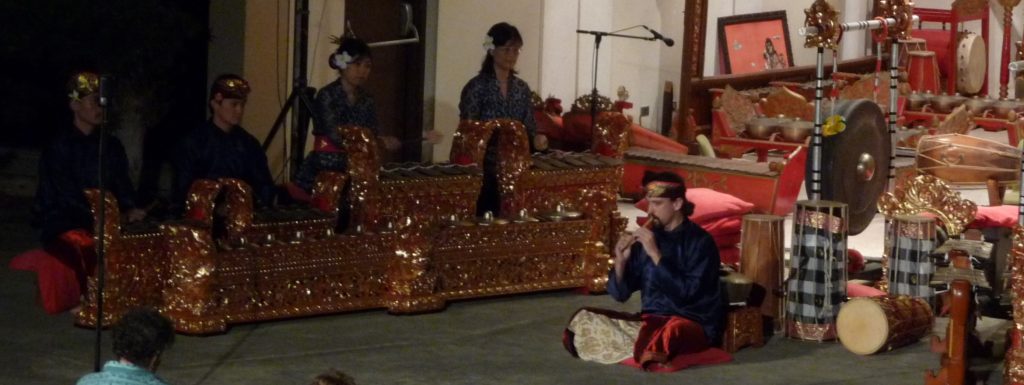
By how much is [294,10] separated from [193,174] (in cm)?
263

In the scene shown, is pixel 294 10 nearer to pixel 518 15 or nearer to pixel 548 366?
pixel 518 15

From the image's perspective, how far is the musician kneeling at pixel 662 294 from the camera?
6.61 metres

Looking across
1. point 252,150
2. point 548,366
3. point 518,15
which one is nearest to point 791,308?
point 548,366

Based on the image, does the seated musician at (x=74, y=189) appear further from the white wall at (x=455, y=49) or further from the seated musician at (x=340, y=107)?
the white wall at (x=455, y=49)

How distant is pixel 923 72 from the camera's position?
1700 centimetres

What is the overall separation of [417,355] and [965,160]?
4602mm

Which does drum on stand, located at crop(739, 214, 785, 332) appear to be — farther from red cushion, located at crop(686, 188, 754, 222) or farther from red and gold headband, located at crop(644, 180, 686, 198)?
red cushion, located at crop(686, 188, 754, 222)

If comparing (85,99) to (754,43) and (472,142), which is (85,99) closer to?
(472,142)

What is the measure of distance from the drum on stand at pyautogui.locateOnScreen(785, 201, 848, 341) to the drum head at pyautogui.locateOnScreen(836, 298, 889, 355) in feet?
0.56

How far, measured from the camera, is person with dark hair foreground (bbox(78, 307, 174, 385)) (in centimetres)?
421

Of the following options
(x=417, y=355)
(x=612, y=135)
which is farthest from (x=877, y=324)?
(x=612, y=135)

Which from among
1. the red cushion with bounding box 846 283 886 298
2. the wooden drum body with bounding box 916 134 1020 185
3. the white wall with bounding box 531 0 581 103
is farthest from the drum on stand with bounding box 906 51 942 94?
the red cushion with bounding box 846 283 886 298

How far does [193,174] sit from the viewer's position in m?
7.47

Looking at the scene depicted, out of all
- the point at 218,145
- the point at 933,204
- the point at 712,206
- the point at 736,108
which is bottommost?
the point at 712,206
